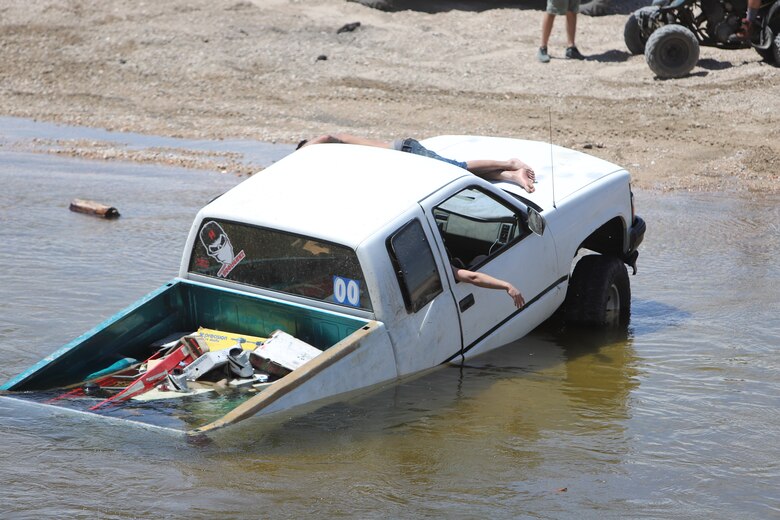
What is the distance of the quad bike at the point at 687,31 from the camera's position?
1620cm

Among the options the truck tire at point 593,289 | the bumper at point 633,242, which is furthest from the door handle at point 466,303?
the bumper at point 633,242

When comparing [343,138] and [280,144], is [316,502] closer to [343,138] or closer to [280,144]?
[343,138]

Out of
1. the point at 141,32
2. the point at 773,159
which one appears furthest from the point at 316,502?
the point at 141,32

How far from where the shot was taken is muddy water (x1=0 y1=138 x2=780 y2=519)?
210 inches

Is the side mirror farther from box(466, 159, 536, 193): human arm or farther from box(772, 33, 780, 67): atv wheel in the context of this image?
box(772, 33, 780, 67): atv wheel

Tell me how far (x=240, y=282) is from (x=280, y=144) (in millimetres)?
7857

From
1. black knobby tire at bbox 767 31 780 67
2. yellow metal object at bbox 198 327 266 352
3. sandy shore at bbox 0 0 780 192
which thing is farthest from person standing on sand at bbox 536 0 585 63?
yellow metal object at bbox 198 327 266 352

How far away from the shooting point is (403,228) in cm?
633

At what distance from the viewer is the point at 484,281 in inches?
260

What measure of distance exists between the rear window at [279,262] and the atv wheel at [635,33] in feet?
41.1

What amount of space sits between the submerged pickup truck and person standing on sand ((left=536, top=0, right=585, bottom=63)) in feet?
34.5

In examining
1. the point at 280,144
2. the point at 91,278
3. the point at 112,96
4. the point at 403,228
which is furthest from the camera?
the point at 112,96

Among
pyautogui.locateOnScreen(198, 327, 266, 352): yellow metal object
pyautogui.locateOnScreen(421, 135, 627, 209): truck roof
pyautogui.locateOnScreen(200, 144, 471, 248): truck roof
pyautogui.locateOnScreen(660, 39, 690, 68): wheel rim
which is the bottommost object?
pyautogui.locateOnScreen(198, 327, 266, 352): yellow metal object

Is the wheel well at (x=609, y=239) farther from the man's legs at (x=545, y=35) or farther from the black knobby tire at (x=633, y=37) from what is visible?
the black knobby tire at (x=633, y=37)
